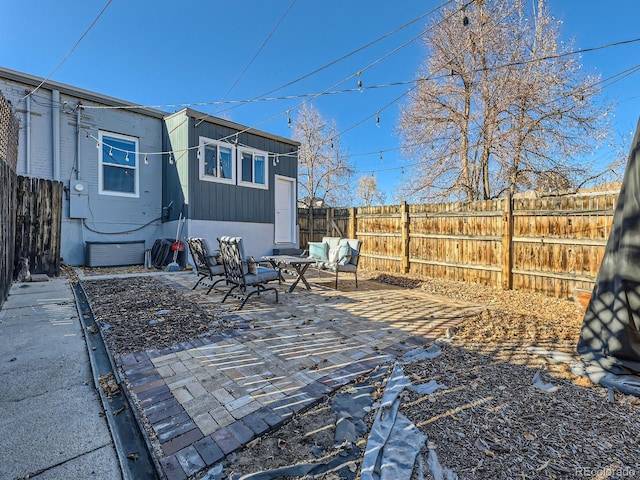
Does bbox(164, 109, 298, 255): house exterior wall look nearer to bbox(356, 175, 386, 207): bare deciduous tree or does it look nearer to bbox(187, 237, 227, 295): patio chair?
bbox(187, 237, 227, 295): patio chair

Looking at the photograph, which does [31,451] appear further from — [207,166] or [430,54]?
[430,54]

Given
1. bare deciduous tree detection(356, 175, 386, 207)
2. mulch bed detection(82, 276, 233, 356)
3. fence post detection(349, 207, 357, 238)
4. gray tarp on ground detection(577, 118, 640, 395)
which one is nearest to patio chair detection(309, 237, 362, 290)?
fence post detection(349, 207, 357, 238)

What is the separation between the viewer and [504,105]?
8.51 metres

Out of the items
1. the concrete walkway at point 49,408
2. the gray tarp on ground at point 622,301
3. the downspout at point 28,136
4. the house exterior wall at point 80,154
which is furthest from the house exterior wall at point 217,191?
the gray tarp on ground at point 622,301

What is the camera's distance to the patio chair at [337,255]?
6258mm

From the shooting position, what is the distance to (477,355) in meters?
2.85

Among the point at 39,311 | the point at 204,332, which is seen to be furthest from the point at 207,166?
the point at 204,332

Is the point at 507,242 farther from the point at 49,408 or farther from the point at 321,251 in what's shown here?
the point at 49,408

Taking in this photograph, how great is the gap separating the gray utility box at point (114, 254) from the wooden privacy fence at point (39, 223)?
1235 mm

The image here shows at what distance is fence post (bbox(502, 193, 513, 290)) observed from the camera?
5.91m

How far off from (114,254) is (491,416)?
879 cm

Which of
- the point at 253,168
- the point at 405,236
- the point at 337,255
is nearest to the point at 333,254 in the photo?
the point at 337,255

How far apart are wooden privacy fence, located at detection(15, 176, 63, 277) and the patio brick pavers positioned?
3.93 metres

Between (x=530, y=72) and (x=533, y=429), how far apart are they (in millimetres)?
9987
